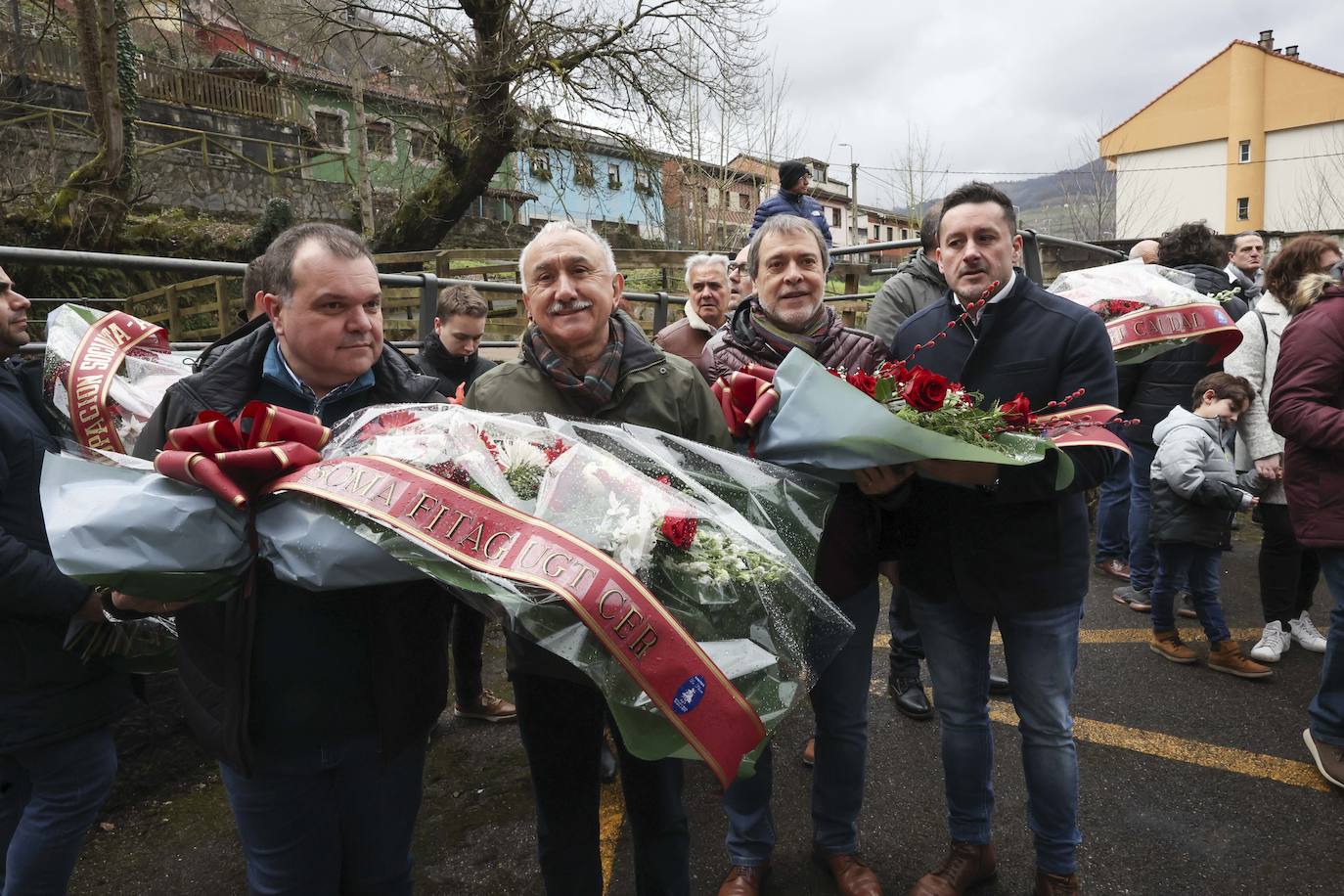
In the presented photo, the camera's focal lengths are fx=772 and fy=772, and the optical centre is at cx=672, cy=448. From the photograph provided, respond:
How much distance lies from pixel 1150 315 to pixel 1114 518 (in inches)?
110

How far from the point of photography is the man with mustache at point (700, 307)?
4.25 metres

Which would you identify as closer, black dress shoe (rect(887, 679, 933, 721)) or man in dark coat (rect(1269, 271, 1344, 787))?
man in dark coat (rect(1269, 271, 1344, 787))

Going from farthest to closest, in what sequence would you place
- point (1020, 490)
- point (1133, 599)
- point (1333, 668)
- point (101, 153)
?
point (101, 153)
point (1133, 599)
point (1333, 668)
point (1020, 490)

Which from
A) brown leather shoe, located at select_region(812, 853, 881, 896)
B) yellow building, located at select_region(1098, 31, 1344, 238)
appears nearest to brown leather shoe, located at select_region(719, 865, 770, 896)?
brown leather shoe, located at select_region(812, 853, 881, 896)

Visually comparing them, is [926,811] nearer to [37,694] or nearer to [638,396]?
[638,396]

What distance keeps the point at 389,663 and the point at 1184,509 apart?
162 inches

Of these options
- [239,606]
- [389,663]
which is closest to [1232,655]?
[389,663]

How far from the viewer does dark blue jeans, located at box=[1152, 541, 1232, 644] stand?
13.4ft

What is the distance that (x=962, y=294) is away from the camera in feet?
7.81

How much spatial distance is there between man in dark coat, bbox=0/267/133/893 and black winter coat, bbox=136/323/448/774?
45cm

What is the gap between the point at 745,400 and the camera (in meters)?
2.16

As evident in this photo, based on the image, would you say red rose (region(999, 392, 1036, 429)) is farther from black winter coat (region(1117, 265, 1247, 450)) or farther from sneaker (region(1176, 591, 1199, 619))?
sneaker (region(1176, 591, 1199, 619))

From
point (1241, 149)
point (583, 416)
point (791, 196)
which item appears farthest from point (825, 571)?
point (1241, 149)

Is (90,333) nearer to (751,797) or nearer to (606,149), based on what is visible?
(751,797)
